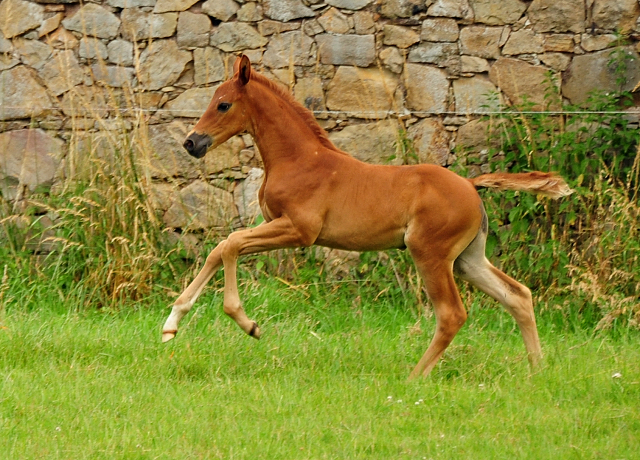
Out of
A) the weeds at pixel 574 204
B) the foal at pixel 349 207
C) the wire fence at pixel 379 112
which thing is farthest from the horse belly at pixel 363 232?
the wire fence at pixel 379 112

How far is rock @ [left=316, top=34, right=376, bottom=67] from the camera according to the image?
8164 millimetres

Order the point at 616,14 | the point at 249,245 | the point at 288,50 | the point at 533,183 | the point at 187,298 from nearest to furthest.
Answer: the point at 187,298 → the point at 249,245 → the point at 533,183 → the point at 616,14 → the point at 288,50

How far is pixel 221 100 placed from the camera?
229 inches

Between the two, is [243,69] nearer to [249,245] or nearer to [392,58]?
[249,245]

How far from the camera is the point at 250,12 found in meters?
8.23

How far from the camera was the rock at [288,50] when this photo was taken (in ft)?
26.9

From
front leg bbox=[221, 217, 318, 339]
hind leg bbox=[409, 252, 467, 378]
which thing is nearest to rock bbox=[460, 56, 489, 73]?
hind leg bbox=[409, 252, 467, 378]

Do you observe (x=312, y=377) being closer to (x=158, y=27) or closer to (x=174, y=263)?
(x=174, y=263)

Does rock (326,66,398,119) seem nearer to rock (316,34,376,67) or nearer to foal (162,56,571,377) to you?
rock (316,34,376,67)

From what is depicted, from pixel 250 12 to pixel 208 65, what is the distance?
0.62 meters

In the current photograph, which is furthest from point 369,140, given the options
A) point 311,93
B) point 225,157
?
point 225,157

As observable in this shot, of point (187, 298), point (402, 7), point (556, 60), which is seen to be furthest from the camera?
point (402, 7)

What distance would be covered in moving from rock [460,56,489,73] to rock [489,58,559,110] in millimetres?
107

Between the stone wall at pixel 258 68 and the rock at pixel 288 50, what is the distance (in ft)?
0.04
